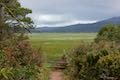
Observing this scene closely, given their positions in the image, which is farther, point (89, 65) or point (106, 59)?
point (89, 65)

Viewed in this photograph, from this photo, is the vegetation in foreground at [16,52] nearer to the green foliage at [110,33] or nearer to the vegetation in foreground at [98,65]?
the vegetation in foreground at [98,65]

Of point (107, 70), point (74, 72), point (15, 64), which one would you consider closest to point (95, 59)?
point (107, 70)

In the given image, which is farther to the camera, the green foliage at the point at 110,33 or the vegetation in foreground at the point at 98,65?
the green foliage at the point at 110,33

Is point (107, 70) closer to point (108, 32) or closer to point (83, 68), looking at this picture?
point (83, 68)

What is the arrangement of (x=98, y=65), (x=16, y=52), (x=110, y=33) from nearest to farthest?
(x=98, y=65), (x=16, y=52), (x=110, y=33)

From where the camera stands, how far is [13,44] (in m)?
16.9

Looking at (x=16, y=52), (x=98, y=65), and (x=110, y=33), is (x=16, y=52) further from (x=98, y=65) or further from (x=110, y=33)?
(x=110, y=33)

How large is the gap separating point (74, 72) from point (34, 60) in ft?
8.47

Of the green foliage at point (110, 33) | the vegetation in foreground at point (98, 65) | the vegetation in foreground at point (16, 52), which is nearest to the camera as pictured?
the vegetation in foreground at point (16, 52)

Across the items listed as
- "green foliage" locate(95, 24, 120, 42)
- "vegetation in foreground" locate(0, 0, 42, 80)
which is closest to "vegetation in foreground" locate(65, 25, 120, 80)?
"vegetation in foreground" locate(0, 0, 42, 80)

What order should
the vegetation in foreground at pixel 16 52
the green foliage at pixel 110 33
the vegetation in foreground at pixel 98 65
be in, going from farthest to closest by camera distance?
1. the green foliage at pixel 110 33
2. the vegetation in foreground at pixel 98 65
3. the vegetation in foreground at pixel 16 52

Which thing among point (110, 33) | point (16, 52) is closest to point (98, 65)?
point (16, 52)

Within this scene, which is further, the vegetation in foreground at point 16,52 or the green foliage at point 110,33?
the green foliage at point 110,33

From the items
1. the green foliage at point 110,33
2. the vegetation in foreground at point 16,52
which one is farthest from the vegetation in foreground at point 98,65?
the green foliage at point 110,33
